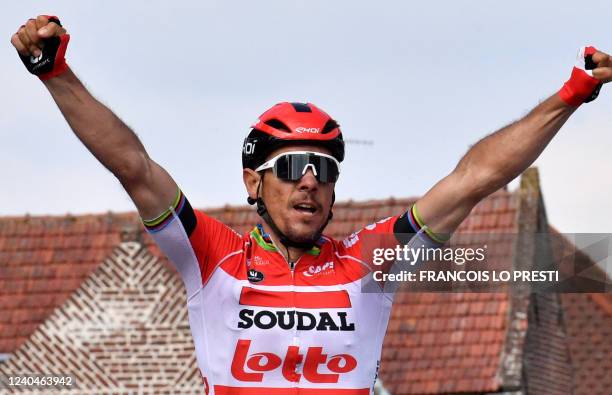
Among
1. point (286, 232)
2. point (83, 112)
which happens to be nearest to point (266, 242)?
point (286, 232)

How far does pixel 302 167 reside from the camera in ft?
26.9

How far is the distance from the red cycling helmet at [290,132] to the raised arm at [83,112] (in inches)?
31.8

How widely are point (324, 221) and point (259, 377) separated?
99 cm

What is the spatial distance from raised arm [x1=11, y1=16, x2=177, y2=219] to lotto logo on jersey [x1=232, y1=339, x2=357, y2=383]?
1060mm

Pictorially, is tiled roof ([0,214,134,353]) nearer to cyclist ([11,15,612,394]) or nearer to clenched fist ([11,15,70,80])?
cyclist ([11,15,612,394])

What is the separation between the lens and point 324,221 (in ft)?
27.0

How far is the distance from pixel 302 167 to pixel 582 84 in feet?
5.52

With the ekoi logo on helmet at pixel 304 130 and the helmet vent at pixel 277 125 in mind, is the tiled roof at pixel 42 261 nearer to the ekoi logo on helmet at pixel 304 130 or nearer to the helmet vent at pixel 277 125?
the helmet vent at pixel 277 125

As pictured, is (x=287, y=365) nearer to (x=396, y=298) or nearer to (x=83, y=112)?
(x=83, y=112)

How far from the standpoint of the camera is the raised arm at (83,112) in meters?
7.79

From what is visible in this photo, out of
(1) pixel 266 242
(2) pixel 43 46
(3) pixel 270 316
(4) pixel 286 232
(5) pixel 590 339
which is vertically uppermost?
(2) pixel 43 46

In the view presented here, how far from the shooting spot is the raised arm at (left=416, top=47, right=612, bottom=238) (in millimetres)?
7828

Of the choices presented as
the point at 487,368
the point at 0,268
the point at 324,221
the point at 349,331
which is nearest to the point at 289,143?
the point at 324,221

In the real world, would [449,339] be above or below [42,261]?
above
